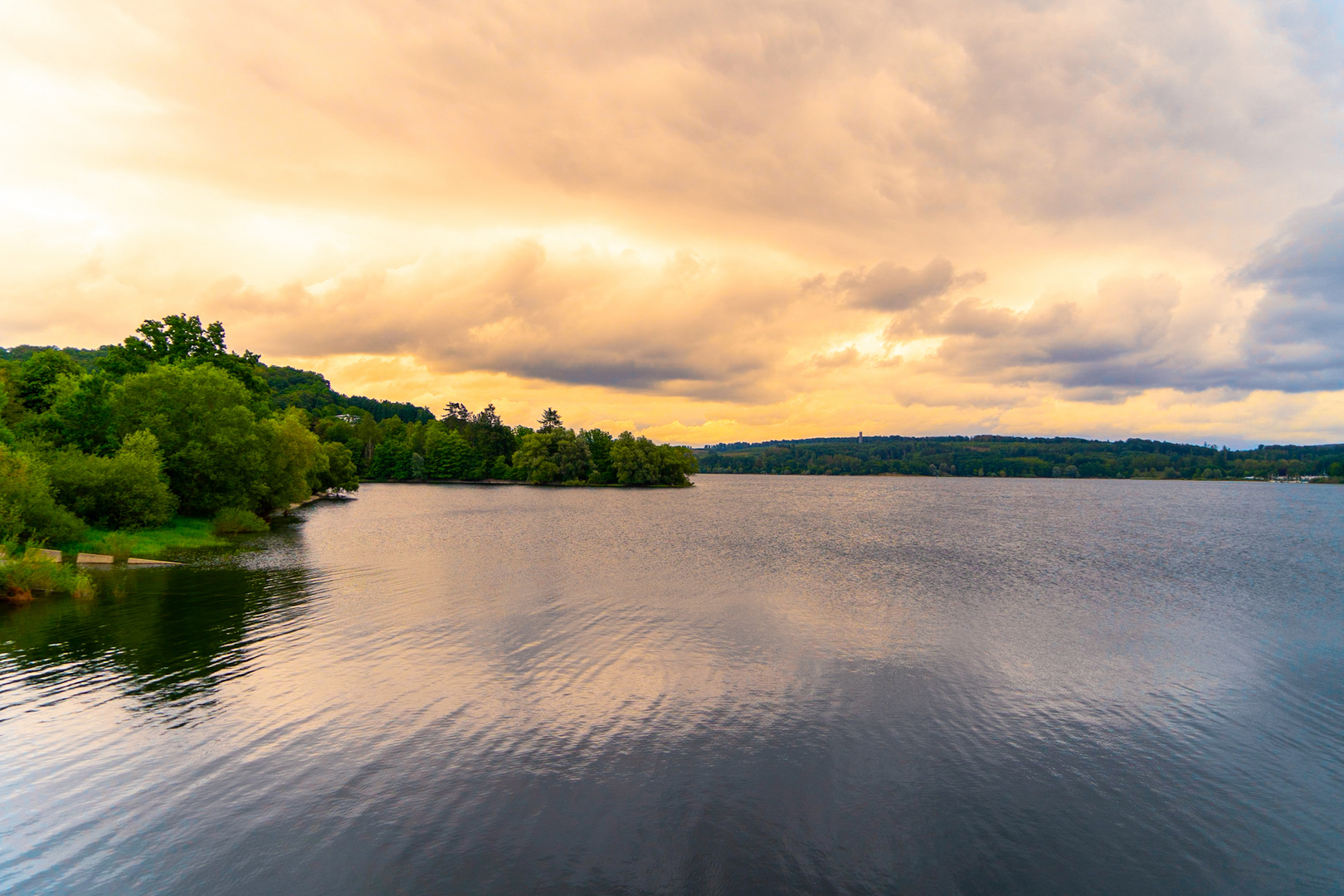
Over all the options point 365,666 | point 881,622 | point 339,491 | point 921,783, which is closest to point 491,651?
point 365,666

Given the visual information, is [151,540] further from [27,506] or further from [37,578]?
[37,578]

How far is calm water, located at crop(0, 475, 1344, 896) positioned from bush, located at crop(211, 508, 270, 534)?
22756 mm

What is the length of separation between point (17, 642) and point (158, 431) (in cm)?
3798

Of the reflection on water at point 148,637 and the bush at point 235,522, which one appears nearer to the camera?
the reflection on water at point 148,637

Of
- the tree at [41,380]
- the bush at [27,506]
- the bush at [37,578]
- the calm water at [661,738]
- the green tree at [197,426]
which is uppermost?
the tree at [41,380]

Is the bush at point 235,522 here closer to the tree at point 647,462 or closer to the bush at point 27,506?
the bush at point 27,506

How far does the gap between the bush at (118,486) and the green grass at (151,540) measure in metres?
1.23

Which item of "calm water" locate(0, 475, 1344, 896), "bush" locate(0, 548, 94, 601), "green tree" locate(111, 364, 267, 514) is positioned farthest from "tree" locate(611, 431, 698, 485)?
"bush" locate(0, 548, 94, 601)

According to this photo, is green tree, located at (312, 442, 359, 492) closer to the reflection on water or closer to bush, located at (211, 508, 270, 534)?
bush, located at (211, 508, 270, 534)

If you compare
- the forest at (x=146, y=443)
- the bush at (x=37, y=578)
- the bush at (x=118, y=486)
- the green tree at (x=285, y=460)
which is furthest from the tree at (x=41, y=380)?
the bush at (x=37, y=578)

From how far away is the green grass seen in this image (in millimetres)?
40594

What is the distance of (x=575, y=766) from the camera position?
623 inches

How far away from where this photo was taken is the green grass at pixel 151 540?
40.6 meters

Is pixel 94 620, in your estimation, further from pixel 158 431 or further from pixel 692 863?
pixel 158 431
